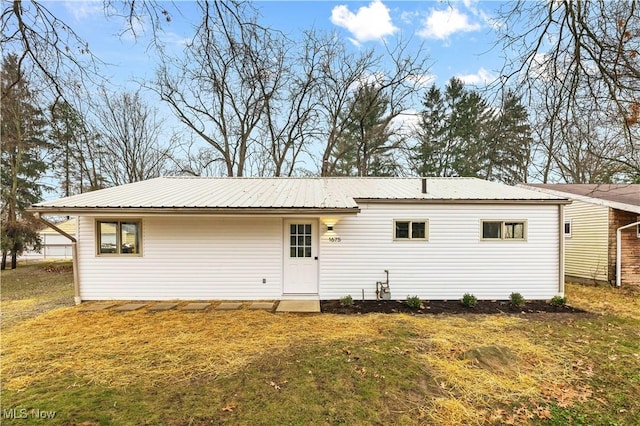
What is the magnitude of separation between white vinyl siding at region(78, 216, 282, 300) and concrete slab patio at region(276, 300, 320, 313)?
1.75 feet

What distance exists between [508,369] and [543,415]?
0.93 meters

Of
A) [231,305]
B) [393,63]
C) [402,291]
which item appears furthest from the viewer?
[393,63]

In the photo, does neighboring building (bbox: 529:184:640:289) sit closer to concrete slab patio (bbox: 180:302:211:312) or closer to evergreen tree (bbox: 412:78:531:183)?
evergreen tree (bbox: 412:78:531:183)

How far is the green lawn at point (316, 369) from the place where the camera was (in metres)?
3.13

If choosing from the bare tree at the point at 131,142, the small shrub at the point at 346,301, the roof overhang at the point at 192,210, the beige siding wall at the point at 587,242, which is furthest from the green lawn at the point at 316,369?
the bare tree at the point at 131,142

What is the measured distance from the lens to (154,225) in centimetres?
773

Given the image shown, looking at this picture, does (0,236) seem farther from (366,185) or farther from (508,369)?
(508,369)

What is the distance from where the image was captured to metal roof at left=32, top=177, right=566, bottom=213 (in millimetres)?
6926

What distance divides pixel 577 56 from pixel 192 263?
8.05 metres

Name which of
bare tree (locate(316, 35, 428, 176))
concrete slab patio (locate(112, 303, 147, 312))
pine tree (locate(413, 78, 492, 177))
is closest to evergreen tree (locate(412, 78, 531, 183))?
pine tree (locate(413, 78, 492, 177))

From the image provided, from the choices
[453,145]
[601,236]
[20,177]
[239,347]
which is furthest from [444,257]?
[20,177]

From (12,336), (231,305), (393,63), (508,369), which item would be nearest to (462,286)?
(508,369)

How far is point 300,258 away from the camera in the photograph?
789 cm

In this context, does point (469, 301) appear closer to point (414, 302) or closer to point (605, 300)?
point (414, 302)
